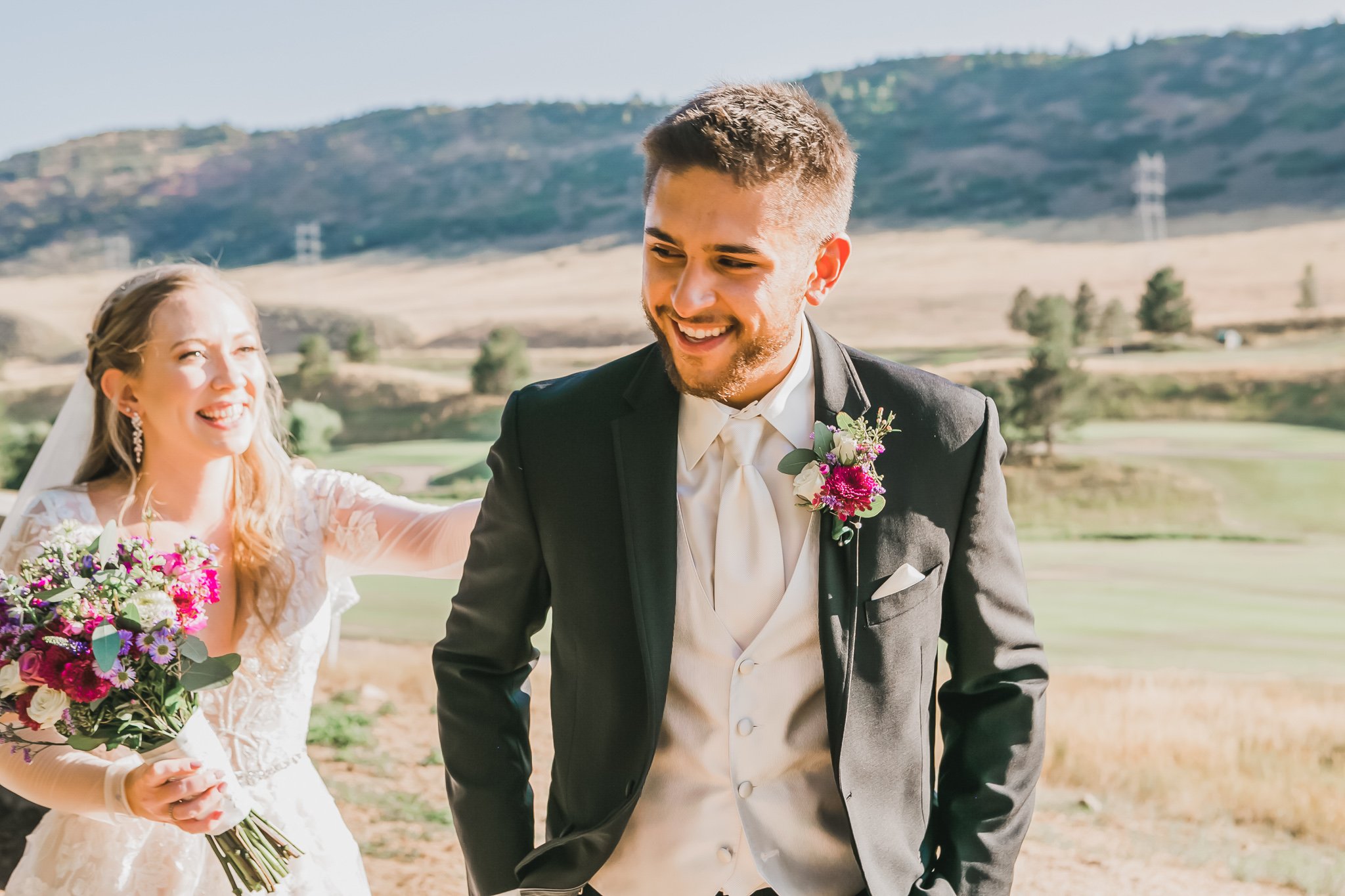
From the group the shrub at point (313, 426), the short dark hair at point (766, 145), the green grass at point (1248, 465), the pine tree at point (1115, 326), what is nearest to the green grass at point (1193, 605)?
the green grass at point (1248, 465)

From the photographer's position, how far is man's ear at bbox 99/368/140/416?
8.54 ft

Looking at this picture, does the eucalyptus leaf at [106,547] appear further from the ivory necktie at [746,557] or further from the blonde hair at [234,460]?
the ivory necktie at [746,557]

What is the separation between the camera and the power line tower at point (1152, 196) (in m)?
11.1

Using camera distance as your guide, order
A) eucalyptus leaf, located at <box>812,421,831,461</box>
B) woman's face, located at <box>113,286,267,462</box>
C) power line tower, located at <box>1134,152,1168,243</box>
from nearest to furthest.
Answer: eucalyptus leaf, located at <box>812,421,831,461</box>, woman's face, located at <box>113,286,267,462</box>, power line tower, located at <box>1134,152,1168,243</box>

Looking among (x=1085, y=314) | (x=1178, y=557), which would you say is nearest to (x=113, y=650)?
(x=1178, y=557)

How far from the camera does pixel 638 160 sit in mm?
12961

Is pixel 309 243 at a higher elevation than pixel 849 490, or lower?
higher

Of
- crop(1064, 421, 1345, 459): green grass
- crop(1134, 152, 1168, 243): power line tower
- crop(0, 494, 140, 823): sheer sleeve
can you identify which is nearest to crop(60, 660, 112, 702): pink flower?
crop(0, 494, 140, 823): sheer sleeve

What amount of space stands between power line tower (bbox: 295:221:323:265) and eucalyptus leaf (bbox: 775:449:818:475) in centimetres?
1219

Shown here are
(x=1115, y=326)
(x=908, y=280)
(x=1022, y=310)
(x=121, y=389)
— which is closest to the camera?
(x=121, y=389)

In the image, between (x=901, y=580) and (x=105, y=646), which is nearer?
(x=901, y=580)

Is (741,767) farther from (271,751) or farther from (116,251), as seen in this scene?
(116,251)

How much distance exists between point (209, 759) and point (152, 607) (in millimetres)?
331

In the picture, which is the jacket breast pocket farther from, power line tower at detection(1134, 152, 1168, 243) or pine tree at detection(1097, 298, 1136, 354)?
power line tower at detection(1134, 152, 1168, 243)
